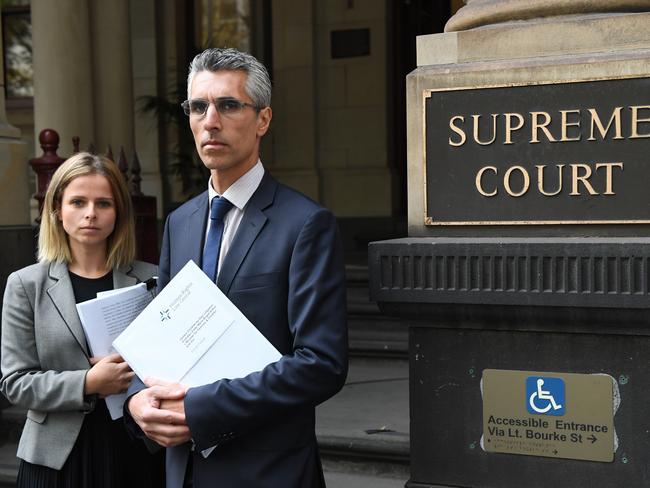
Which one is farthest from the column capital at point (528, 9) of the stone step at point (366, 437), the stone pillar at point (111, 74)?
the stone pillar at point (111, 74)

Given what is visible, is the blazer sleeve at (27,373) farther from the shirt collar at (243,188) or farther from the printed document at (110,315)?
the shirt collar at (243,188)

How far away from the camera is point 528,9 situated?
3.13 metres

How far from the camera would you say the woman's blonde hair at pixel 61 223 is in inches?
131

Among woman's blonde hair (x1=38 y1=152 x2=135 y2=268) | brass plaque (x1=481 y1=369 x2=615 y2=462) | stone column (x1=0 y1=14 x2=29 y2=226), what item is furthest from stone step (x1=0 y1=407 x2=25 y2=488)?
brass plaque (x1=481 y1=369 x2=615 y2=462)

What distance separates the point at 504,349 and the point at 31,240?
13.7 feet

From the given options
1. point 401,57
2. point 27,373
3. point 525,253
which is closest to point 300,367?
point 525,253

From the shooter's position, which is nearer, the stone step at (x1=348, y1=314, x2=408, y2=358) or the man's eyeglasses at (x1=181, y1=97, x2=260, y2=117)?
the man's eyeglasses at (x1=181, y1=97, x2=260, y2=117)

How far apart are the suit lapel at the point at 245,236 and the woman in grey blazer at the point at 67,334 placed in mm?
812

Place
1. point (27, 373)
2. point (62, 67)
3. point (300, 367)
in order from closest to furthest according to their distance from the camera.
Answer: point (300, 367) → point (27, 373) → point (62, 67)

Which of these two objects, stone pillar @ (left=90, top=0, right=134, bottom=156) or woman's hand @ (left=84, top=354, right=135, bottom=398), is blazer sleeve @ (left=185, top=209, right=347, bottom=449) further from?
stone pillar @ (left=90, top=0, right=134, bottom=156)

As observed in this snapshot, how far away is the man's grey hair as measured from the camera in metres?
2.62

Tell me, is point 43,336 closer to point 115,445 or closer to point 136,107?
point 115,445

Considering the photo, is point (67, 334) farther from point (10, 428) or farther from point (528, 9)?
point (10, 428)

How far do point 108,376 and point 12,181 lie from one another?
3521 millimetres
